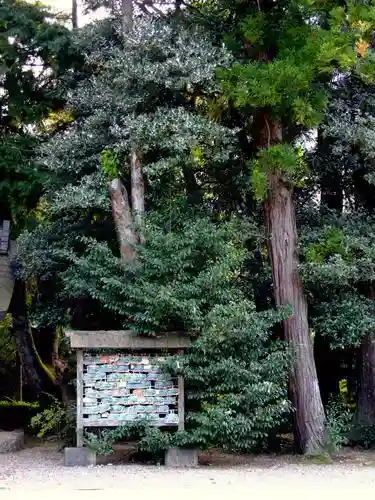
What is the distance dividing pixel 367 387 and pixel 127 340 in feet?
18.0

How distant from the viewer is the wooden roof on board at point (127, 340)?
10.0 m

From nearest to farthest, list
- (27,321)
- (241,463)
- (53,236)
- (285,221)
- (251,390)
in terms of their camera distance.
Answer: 1. (251,390)
2. (241,463)
3. (285,221)
4. (53,236)
5. (27,321)

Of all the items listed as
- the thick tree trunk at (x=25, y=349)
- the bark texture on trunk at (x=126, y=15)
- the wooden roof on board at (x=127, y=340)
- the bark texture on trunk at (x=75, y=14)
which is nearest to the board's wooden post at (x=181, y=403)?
the wooden roof on board at (x=127, y=340)

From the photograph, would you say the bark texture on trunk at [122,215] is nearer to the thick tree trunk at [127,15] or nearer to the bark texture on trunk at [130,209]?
the bark texture on trunk at [130,209]

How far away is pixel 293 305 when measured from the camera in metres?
11.3

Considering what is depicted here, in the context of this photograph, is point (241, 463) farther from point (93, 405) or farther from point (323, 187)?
point (323, 187)

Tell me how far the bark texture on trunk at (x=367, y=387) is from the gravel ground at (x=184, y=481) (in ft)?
8.90

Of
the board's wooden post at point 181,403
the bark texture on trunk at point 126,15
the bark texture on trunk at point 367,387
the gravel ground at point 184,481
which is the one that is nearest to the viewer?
the gravel ground at point 184,481

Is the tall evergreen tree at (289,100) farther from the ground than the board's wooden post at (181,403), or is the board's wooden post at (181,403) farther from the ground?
the tall evergreen tree at (289,100)

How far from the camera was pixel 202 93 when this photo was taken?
12.2 metres

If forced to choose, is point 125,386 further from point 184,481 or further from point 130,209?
point 130,209

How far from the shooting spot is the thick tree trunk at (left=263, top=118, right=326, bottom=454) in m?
11.0

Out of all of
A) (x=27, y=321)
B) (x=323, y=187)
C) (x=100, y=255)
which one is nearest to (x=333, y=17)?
(x=323, y=187)

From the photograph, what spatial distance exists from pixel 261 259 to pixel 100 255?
356 cm
